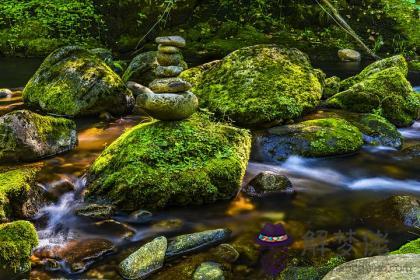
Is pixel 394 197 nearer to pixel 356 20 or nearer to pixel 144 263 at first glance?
pixel 144 263

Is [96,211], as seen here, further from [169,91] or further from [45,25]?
[45,25]

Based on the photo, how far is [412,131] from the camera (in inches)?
340

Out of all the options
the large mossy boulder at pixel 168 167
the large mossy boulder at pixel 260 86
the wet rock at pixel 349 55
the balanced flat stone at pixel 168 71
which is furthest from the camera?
the wet rock at pixel 349 55

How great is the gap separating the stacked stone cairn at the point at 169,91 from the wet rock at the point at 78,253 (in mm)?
2166

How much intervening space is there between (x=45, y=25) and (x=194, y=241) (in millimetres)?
15516

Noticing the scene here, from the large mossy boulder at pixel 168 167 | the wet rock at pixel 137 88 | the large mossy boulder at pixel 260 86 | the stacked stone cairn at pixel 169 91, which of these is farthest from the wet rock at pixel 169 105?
the wet rock at pixel 137 88

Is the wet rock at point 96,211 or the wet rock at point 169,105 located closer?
the wet rock at point 96,211

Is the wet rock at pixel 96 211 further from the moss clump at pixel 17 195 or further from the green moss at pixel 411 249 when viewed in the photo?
the green moss at pixel 411 249

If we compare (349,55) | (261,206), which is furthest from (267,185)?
(349,55)

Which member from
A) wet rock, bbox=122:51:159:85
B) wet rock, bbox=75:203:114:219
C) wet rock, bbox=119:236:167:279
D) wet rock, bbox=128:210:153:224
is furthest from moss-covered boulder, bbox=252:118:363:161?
wet rock, bbox=122:51:159:85

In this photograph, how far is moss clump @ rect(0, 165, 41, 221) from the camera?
480 centimetres

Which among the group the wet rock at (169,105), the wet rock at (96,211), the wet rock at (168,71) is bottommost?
the wet rock at (96,211)

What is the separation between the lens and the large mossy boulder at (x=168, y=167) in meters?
5.46

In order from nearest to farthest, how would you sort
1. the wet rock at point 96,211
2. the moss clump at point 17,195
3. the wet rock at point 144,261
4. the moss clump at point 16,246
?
the moss clump at point 16,246
the wet rock at point 144,261
the moss clump at point 17,195
the wet rock at point 96,211
